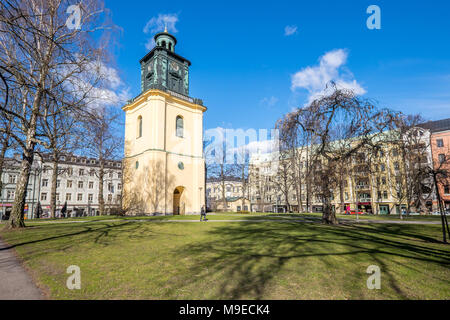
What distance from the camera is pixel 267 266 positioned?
5625 mm

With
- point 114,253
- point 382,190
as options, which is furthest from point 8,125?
point 382,190

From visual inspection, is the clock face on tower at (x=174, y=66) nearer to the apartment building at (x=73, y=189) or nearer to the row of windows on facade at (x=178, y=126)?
the row of windows on facade at (x=178, y=126)

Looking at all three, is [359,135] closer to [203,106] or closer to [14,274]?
[14,274]

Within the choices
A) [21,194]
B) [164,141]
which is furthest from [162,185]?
[21,194]

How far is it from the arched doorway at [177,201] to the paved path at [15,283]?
2195cm

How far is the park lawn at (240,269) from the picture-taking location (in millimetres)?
4254

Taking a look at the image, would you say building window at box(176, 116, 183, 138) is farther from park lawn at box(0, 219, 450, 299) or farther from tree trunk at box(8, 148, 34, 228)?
park lawn at box(0, 219, 450, 299)

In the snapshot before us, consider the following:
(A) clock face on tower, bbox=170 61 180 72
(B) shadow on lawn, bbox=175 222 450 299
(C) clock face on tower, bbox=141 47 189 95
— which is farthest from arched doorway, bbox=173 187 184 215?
(B) shadow on lawn, bbox=175 222 450 299

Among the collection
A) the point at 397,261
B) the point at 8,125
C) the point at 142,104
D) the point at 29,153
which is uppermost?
the point at 142,104

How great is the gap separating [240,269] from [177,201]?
24.6 metres

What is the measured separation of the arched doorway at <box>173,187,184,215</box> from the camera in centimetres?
2859

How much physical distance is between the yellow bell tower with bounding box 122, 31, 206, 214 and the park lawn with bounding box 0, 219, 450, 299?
16905 millimetres

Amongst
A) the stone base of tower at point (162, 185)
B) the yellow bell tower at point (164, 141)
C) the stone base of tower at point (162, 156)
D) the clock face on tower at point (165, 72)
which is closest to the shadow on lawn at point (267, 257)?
the stone base of tower at point (162, 185)
